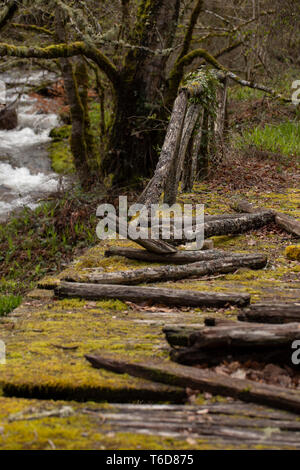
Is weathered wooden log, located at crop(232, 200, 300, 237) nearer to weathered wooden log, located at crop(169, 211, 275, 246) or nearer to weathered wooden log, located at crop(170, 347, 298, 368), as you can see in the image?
weathered wooden log, located at crop(169, 211, 275, 246)

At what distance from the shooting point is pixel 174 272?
441cm

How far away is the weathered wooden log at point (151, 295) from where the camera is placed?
11.7ft

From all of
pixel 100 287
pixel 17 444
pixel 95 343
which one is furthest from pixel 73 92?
pixel 17 444

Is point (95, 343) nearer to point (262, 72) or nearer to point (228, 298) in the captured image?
point (228, 298)

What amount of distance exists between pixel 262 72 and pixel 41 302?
1369cm

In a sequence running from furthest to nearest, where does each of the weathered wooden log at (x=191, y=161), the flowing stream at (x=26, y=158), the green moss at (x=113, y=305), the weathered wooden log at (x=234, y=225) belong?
1. the flowing stream at (x=26, y=158)
2. the weathered wooden log at (x=191, y=161)
3. the weathered wooden log at (x=234, y=225)
4. the green moss at (x=113, y=305)

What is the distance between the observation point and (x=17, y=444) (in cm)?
194

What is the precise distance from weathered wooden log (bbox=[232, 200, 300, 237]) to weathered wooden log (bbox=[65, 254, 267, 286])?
4.06 feet

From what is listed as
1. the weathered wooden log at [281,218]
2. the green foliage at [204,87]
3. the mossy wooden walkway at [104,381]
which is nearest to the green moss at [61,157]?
the green foliage at [204,87]

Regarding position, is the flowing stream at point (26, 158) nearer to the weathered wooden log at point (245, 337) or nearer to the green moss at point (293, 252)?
the green moss at point (293, 252)

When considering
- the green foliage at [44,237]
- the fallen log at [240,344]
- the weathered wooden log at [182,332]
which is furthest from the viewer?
the green foliage at [44,237]

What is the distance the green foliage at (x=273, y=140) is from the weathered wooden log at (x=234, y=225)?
431 centimetres

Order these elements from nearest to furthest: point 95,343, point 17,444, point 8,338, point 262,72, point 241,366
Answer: point 17,444
point 241,366
point 95,343
point 8,338
point 262,72

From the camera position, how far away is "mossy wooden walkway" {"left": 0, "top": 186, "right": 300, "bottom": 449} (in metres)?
1.98
